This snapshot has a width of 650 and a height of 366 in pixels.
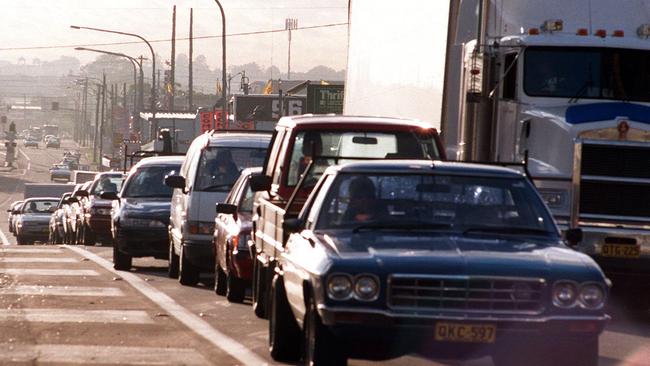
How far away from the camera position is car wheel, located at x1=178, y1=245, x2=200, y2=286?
822 inches

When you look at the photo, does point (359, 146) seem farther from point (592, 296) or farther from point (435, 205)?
point (592, 296)

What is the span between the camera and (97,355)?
12.4 metres

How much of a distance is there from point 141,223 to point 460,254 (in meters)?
14.6

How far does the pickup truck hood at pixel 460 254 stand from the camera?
9.82 meters

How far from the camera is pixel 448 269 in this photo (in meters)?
9.80

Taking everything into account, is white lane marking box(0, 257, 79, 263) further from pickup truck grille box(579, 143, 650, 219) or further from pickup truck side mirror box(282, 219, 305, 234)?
pickup truck side mirror box(282, 219, 305, 234)

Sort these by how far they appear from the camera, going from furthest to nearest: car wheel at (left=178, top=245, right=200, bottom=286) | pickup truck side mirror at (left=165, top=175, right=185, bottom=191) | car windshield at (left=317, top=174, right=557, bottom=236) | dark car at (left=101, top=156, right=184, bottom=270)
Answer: dark car at (left=101, top=156, right=184, bottom=270), pickup truck side mirror at (left=165, top=175, right=185, bottom=191), car wheel at (left=178, top=245, right=200, bottom=286), car windshield at (left=317, top=174, right=557, bottom=236)

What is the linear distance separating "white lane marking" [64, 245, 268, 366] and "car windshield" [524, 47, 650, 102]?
474 cm

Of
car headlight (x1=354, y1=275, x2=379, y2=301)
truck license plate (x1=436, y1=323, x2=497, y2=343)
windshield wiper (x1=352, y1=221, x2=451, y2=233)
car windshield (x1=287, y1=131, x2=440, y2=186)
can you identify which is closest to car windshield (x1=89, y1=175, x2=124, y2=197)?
car windshield (x1=287, y1=131, x2=440, y2=186)

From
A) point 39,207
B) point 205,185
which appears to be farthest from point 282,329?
point 39,207

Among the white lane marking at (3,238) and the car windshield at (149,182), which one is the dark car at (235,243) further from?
the white lane marking at (3,238)

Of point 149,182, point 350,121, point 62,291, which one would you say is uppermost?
point 350,121

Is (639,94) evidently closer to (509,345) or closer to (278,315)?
(278,315)

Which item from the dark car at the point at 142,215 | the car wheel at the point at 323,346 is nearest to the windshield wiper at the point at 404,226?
the car wheel at the point at 323,346
